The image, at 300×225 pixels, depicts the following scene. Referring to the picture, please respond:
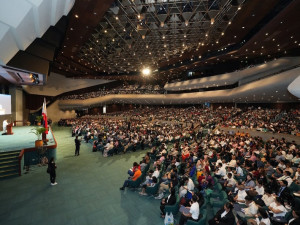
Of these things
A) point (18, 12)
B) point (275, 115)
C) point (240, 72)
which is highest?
point (240, 72)

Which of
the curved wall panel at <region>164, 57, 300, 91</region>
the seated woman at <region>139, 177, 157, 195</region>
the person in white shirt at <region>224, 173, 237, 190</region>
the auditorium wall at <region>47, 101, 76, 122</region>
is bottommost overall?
the seated woman at <region>139, 177, 157, 195</region>

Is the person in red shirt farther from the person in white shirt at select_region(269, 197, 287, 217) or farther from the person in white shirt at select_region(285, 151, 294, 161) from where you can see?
the person in white shirt at select_region(285, 151, 294, 161)

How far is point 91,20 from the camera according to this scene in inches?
436

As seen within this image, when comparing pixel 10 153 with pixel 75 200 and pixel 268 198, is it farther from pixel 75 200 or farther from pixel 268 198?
pixel 268 198

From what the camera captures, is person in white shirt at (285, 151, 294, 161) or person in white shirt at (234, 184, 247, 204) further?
person in white shirt at (285, 151, 294, 161)

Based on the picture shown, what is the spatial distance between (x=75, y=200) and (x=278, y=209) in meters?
5.67

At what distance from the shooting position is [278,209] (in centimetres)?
408

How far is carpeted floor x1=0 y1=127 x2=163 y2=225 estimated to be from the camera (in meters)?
4.91

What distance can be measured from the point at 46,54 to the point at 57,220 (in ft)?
27.6

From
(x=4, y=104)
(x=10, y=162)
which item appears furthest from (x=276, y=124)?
(x=4, y=104)

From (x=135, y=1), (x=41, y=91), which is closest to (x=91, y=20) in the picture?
(x=135, y=1)

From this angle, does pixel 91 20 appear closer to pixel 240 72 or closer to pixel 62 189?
pixel 62 189

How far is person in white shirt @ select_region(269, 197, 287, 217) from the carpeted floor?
8.89 feet

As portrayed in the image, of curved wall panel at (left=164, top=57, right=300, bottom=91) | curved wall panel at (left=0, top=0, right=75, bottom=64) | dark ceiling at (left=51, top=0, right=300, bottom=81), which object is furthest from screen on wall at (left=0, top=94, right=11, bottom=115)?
curved wall panel at (left=164, top=57, right=300, bottom=91)
